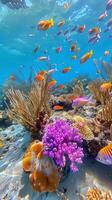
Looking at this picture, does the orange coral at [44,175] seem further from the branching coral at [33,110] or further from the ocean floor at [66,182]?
the branching coral at [33,110]

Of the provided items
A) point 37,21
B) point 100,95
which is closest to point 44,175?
point 100,95

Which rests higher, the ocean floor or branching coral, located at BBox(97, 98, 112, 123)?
branching coral, located at BBox(97, 98, 112, 123)

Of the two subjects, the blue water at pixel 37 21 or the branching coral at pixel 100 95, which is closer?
the branching coral at pixel 100 95

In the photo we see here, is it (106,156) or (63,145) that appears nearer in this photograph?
(106,156)

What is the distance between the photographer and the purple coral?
3713 millimetres

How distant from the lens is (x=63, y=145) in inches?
Result: 147

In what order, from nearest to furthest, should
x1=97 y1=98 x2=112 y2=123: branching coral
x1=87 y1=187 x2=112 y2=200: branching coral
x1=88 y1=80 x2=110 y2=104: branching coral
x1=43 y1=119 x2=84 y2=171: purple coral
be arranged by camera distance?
x1=87 y1=187 x2=112 y2=200: branching coral → x1=43 y1=119 x2=84 y2=171: purple coral → x1=97 y1=98 x2=112 y2=123: branching coral → x1=88 y1=80 x2=110 y2=104: branching coral

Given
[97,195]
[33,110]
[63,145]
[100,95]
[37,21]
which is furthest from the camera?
[37,21]

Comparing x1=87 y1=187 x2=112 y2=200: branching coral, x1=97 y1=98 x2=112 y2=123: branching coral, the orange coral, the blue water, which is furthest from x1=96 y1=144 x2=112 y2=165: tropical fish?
the blue water

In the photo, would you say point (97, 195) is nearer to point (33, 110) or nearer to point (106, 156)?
point (106, 156)

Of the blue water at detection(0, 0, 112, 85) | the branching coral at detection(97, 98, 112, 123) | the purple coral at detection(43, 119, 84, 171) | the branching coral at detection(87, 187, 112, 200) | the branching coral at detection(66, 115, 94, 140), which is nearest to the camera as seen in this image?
A: the branching coral at detection(87, 187, 112, 200)

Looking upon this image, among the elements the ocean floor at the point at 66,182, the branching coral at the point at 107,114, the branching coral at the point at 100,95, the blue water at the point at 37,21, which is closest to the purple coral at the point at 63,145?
the ocean floor at the point at 66,182

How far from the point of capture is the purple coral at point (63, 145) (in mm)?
3713

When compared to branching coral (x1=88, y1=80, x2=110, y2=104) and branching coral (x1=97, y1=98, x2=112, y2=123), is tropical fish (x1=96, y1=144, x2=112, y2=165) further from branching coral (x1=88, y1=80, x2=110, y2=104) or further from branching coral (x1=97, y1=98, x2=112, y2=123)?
branching coral (x1=88, y1=80, x2=110, y2=104)
